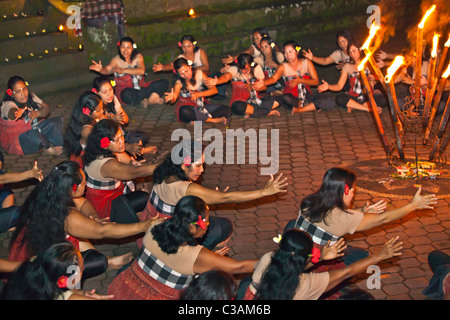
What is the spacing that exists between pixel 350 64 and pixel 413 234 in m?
4.58

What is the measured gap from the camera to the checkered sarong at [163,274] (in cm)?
486

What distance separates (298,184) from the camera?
26.6ft

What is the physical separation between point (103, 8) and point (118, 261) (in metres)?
6.95

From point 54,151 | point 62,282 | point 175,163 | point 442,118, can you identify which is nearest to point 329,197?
point 175,163

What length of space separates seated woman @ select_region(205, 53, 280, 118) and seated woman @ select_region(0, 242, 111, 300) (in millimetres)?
6540

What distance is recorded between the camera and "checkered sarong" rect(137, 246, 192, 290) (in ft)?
15.9

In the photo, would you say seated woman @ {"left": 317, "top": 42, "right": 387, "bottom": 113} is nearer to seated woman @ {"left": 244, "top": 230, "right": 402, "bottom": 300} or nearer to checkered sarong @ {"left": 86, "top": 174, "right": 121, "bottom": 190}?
checkered sarong @ {"left": 86, "top": 174, "right": 121, "bottom": 190}

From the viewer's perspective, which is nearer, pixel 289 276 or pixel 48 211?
pixel 289 276

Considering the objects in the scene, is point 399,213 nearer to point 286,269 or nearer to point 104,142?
point 286,269

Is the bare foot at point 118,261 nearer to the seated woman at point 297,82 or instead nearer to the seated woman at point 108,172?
the seated woman at point 108,172

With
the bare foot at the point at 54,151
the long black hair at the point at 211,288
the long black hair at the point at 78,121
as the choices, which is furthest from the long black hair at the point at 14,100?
the long black hair at the point at 211,288

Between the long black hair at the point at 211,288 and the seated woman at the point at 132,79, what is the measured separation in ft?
24.3

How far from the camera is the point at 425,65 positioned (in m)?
10.5

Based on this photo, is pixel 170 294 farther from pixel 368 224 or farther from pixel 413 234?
pixel 413 234
